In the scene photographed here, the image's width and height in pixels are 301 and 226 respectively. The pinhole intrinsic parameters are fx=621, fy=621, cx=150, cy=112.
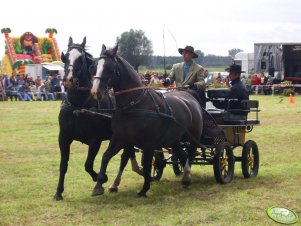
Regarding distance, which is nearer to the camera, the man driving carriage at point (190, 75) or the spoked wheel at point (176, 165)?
the man driving carriage at point (190, 75)

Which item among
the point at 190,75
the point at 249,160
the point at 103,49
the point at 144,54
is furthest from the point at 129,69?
the point at 144,54

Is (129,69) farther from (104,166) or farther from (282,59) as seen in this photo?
(282,59)

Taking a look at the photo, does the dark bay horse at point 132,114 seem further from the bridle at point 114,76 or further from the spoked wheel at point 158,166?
the spoked wheel at point 158,166

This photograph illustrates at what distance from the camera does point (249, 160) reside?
1056 centimetres

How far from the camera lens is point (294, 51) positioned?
4050 centimetres

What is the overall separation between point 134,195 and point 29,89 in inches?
1121

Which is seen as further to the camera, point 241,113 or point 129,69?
point 241,113

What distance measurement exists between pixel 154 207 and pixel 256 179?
2.86m

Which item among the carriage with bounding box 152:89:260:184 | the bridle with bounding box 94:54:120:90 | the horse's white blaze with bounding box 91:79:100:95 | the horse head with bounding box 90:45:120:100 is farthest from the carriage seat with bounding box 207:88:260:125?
the horse's white blaze with bounding box 91:79:100:95

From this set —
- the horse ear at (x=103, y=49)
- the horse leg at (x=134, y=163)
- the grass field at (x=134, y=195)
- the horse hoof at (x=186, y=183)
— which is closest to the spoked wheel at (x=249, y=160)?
the grass field at (x=134, y=195)

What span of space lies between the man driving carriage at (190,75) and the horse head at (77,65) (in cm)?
200

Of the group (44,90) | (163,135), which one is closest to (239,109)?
(163,135)

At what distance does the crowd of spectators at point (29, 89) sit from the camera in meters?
35.8

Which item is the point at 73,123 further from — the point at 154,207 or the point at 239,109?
the point at 239,109
